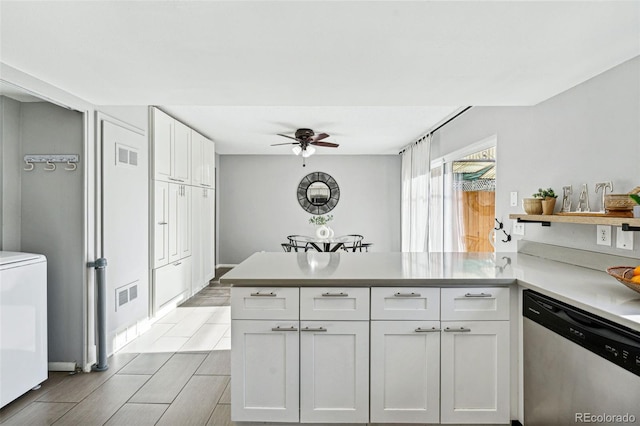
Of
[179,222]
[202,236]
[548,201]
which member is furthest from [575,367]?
[202,236]

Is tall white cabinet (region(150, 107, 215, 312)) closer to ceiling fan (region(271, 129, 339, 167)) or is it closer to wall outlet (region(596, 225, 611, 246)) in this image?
ceiling fan (region(271, 129, 339, 167))

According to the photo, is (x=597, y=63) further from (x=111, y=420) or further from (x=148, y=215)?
(x=148, y=215)

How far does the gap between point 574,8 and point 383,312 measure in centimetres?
154

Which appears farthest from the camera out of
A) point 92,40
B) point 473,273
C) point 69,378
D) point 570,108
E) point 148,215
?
point 148,215

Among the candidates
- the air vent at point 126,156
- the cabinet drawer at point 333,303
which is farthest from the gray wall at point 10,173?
the cabinet drawer at point 333,303

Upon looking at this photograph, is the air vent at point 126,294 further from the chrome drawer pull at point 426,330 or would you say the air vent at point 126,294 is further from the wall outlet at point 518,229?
the wall outlet at point 518,229

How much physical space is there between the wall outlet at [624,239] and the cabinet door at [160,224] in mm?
3882

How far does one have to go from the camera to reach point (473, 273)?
200cm

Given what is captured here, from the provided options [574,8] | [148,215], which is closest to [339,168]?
[148,215]

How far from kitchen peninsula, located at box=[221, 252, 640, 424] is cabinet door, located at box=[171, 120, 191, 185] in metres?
3.02

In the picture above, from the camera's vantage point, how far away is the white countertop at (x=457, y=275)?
1439 millimetres

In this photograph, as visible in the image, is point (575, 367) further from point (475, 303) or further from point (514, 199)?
point (514, 199)

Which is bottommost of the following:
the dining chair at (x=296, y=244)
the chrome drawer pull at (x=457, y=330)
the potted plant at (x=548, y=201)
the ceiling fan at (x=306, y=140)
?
the chrome drawer pull at (x=457, y=330)

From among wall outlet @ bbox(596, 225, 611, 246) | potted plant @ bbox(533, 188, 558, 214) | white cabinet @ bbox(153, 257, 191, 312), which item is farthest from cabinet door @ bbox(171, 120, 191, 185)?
wall outlet @ bbox(596, 225, 611, 246)
